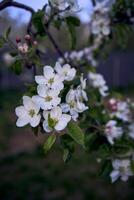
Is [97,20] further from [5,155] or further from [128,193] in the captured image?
[5,155]

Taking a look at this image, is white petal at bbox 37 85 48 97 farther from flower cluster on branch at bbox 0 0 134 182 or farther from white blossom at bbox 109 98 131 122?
white blossom at bbox 109 98 131 122

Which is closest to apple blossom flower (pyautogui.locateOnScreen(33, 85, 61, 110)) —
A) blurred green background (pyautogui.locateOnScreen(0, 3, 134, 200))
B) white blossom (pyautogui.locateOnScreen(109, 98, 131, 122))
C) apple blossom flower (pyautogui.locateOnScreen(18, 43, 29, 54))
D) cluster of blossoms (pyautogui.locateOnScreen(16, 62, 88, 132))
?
cluster of blossoms (pyautogui.locateOnScreen(16, 62, 88, 132))

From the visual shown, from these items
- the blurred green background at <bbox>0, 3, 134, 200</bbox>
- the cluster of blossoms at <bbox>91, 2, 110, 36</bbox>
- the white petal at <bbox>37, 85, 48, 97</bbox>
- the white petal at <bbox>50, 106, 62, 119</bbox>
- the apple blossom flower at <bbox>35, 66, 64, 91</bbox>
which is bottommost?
the blurred green background at <bbox>0, 3, 134, 200</bbox>

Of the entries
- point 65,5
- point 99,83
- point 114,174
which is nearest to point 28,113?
point 65,5

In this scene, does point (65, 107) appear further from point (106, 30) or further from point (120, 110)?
point (106, 30)

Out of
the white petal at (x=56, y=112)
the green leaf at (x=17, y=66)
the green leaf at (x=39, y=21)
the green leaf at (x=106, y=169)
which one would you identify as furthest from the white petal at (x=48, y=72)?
the green leaf at (x=106, y=169)

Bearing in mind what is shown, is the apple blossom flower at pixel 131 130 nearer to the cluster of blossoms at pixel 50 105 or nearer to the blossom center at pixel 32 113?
the cluster of blossoms at pixel 50 105
